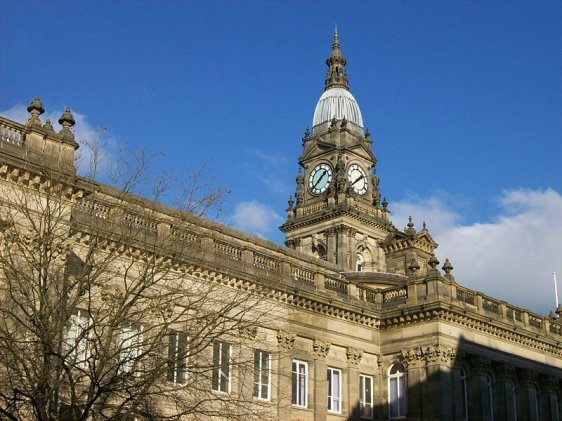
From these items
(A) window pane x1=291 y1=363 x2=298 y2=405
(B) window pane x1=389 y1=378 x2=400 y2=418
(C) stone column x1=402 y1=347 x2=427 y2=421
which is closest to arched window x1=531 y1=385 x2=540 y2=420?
(B) window pane x1=389 y1=378 x2=400 y2=418

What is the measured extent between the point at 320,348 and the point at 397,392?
18.0 ft

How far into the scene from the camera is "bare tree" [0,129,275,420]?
1981 centimetres

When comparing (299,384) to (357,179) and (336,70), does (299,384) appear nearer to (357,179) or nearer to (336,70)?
(357,179)

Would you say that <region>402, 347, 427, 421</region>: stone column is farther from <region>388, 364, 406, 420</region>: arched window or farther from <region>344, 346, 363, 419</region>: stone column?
<region>344, 346, 363, 419</region>: stone column

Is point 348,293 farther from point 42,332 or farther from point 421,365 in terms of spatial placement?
point 42,332

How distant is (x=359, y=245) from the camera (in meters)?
64.3

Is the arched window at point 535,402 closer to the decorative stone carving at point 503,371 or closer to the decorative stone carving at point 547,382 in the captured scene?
the decorative stone carving at point 547,382

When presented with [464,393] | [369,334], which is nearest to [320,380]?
[369,334]

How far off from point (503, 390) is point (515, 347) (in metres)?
2.76

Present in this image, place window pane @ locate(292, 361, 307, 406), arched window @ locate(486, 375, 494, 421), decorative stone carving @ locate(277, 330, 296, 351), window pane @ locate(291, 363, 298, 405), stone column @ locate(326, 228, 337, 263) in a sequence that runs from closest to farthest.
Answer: decorative stone carving @ locate(277, 330, 296, 351)
window pane @ locate(291, 363, 298, 405)
window pane @ locate(292, 361, 307, 406)
arched window @ locate(486, 375, 494, 421)
stone column @ locate(326, 228, 337, 263)

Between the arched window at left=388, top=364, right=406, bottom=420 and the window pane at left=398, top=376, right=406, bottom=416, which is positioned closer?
the window pane at left=398, top=376, right=406, bottom=416

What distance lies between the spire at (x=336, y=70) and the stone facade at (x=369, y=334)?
3057 centimetres

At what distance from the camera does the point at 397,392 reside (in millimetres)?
40344

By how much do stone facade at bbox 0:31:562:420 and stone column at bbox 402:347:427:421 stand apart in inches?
2.1
